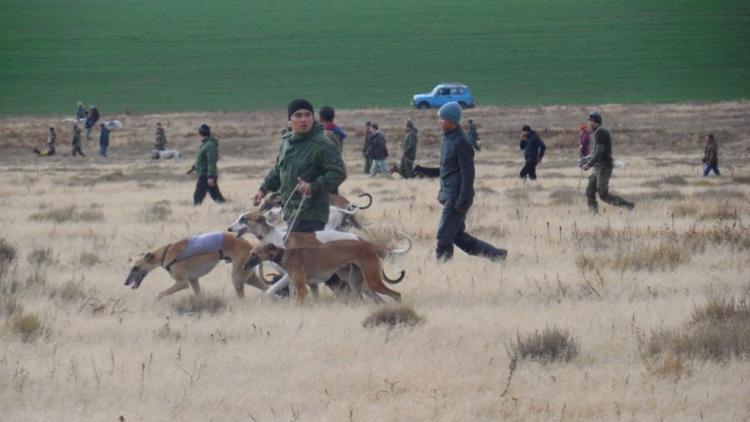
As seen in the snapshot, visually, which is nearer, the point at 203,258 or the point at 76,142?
the point at 203,258

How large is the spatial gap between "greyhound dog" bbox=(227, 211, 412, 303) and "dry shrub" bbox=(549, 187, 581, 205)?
10668 millimetres

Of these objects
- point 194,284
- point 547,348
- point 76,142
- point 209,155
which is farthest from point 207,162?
point 76,142

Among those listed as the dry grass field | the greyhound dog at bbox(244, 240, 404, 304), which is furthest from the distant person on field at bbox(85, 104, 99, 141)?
the greyhound dog at bbox(244, 240, 404, 304)

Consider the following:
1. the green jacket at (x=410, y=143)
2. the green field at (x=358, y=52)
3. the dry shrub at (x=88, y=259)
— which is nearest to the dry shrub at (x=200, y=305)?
the dry shrub at (x=88, y=259)

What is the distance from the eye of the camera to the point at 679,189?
2516 centimetres

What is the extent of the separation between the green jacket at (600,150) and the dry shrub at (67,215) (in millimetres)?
7671

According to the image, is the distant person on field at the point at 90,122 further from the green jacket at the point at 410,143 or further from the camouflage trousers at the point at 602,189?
the camouflage trousers at the point at 602,189

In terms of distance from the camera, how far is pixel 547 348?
28.6 feet

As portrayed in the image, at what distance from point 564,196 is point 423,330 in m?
13.4

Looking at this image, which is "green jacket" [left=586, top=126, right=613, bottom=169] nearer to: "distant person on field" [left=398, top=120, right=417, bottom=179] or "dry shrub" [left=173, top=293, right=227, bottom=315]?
"dry shrub" [left=173, top=293, right=227, bottom=315]

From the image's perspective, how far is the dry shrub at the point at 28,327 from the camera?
9.74 meters

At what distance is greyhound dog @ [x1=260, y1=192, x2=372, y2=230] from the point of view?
11914mm

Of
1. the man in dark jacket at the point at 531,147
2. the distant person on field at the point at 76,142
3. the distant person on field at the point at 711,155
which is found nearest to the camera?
the man in dark jacket at the point at 531,147

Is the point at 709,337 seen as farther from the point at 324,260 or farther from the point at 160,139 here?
the point at 160,139
